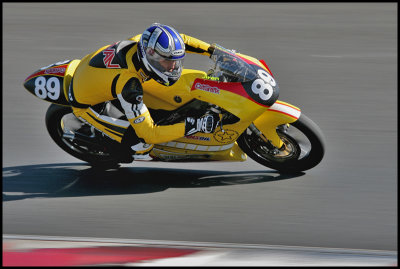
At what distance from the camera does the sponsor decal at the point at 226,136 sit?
5422 mm

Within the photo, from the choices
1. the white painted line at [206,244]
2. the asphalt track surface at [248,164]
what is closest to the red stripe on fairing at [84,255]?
the white painted line at [206,244]

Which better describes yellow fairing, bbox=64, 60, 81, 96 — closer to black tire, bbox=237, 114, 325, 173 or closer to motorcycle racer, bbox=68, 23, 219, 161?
motorcycle racer, bbox=68, 23, 219, 161

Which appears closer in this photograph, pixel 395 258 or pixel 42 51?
pixel 395 258

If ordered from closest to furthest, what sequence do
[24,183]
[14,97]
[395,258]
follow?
[395,258]
[24,183]
[14,97]

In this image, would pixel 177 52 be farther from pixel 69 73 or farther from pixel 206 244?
pixel 206 244

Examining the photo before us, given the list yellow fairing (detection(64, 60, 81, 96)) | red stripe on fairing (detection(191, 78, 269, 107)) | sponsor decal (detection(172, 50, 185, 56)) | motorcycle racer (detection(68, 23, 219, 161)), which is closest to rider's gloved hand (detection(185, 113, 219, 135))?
motorcycle racer (detection(68, 23, 219, 161))

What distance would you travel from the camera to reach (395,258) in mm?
4504

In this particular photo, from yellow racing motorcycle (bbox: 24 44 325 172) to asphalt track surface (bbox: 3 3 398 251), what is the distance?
0.24m

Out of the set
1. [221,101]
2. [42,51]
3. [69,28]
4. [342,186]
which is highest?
[69,28]

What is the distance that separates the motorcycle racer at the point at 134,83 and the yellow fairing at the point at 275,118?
0.41m

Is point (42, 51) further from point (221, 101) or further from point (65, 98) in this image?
point (221, 101)

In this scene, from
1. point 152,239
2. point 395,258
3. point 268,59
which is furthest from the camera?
point 268,59

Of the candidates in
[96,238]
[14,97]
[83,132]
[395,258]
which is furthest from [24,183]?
[395,258]

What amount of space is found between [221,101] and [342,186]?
1.32 meters
